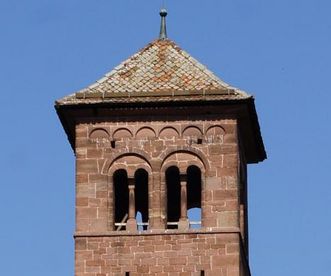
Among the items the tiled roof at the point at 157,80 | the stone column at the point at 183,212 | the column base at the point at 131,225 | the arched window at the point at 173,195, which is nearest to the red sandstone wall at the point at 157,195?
the column base at the point at 131,225

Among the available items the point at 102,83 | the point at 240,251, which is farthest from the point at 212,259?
the point at 102,83

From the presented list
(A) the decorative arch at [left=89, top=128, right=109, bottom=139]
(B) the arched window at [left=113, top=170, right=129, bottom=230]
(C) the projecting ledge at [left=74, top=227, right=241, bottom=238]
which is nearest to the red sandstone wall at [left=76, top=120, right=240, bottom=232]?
(A) the decorative arch at [left=89, top=128, right=109, bottom=139]

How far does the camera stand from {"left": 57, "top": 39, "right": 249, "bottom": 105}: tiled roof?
82.2m

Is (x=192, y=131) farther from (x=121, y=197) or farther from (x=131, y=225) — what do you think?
(x=131, y=225)

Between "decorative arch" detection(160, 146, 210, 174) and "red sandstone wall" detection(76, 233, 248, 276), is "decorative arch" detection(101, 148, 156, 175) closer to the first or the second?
"decorative arch" detection(160, 146, 210, 174)

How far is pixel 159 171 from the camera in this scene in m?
81.9

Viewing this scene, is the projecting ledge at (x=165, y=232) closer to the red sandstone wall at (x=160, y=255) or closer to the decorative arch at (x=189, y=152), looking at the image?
the red sandstone wall at (x=160, y=255)

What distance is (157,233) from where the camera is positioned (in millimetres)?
81125

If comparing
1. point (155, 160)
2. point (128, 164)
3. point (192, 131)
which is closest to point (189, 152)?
point (192, 131)

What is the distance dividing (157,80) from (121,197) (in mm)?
3433

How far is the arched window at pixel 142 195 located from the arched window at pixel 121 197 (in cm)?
31

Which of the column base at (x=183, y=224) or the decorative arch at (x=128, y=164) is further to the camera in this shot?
the decorative arch at (x=128, y=164)

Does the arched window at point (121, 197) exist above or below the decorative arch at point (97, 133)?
below

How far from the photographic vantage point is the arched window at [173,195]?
82.4m
